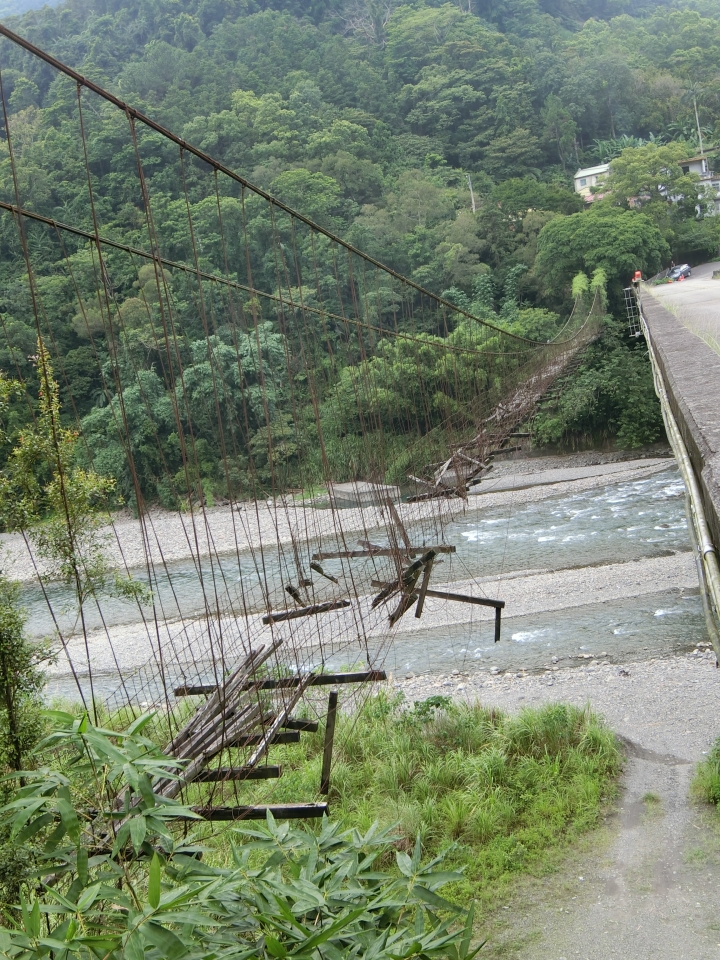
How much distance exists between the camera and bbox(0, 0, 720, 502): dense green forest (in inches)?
719

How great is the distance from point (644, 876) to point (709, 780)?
2.96 ft

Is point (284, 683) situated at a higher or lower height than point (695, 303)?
lower

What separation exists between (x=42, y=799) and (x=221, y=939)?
0.33m

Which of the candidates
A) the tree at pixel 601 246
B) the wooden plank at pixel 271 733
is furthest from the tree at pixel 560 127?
the wooden plank at pixel 271 733

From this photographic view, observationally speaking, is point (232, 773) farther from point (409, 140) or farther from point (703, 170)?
point (409, 140)

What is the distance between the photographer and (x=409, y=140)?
112 ft

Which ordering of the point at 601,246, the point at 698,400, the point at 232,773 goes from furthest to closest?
1. the point at 601,246
2. the point at 698,400
3. the point at 232,773

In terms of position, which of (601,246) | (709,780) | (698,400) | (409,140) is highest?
(409,140)

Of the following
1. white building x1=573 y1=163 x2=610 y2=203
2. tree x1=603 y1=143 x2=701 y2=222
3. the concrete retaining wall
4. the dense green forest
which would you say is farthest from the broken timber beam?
white building x1=573 y1=163 x2=610 y2=203

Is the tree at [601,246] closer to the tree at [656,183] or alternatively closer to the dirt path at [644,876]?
the tree at [656,183]

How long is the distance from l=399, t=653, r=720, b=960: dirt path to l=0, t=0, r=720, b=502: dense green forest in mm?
9527

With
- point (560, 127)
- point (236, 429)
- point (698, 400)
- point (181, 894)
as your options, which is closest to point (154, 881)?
point (181, 894)

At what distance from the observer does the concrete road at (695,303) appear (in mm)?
8931

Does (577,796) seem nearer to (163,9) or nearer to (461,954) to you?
(461,954)
